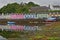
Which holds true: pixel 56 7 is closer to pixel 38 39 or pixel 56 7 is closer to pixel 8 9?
pixel 8 9

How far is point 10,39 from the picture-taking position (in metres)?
15.0

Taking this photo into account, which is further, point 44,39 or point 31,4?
point 31,4

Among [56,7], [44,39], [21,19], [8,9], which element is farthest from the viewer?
[56,7]

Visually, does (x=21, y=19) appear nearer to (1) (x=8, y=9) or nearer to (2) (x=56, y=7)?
(1) (x=8, y=9)

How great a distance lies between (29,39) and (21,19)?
16.4 metres

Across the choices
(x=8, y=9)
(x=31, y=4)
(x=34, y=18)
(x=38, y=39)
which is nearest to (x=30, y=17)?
(x=34, y=18)

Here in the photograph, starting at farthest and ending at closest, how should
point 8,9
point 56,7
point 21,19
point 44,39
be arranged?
point 56,7 → point 8,9 → point 21,19 → point 44,39

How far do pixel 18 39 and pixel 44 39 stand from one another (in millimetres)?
1532

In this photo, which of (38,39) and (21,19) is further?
(21,19)

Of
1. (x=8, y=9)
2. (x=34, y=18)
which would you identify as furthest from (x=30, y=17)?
(x=8, y=9)

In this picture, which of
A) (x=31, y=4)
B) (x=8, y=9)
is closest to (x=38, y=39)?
(x=8, y=9)

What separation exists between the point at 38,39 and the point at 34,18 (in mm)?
16976

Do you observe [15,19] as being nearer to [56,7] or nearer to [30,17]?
[30,17]

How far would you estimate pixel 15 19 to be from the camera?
3152cm
